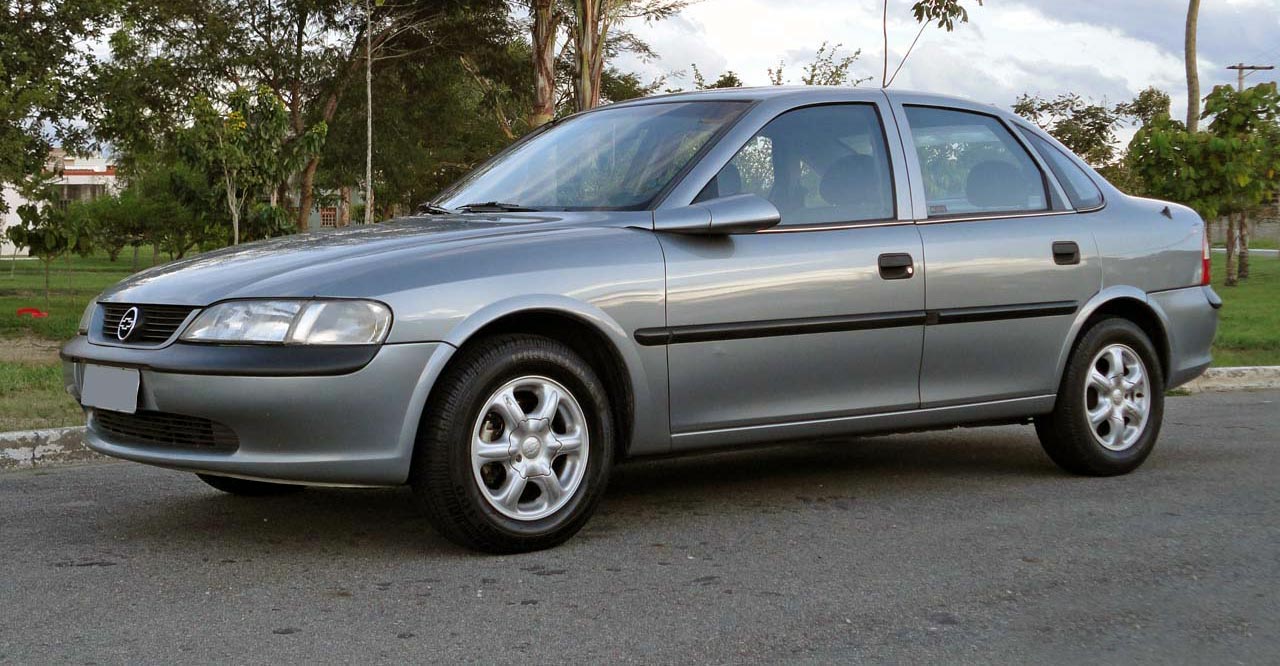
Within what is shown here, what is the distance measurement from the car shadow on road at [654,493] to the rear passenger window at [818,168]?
3.72ft

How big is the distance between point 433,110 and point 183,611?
3552 cm

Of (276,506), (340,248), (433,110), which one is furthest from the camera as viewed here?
(433,110)

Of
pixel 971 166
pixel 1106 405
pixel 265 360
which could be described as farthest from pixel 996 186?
pixel 265 360

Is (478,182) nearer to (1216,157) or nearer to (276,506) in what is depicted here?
(276,506)

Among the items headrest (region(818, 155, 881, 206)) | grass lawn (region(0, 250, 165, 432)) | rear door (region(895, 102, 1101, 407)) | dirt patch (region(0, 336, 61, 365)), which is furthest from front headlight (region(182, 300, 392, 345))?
dirt patch (region(0, 336, 61, 365))

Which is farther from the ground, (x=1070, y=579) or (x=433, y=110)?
(x=433, y=110)

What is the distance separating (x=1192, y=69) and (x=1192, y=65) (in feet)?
0.31

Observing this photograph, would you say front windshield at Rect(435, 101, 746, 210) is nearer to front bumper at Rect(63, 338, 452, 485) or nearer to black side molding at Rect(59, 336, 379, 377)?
front bumper at Rect(63, 338, 452, 485)

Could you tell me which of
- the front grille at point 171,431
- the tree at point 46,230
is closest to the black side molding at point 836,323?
the front grille at point 171,431

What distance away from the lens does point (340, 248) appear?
4.85 m

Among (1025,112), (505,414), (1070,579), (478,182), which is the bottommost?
(1070,579)

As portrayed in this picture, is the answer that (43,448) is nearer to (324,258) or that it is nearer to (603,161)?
(324,258)

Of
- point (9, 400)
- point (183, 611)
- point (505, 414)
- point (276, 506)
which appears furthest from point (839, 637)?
point (9, 400)

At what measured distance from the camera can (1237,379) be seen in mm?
10875
